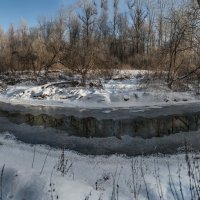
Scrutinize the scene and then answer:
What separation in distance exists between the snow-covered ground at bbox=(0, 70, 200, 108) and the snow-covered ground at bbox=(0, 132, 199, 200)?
7518 millimetres

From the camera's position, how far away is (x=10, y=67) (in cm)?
2981

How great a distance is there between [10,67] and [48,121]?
728 inches

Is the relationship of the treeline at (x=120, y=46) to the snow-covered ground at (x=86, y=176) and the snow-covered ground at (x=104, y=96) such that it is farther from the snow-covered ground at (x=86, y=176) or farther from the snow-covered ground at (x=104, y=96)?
the snow-covered ground at (x=86, y=176)

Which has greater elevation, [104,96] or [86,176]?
[104,96]

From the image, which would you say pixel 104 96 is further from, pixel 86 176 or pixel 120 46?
pixel 120 46

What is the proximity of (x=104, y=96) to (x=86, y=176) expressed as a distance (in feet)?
36.6

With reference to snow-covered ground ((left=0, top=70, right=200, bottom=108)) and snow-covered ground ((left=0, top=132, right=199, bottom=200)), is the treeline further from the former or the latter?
snow-covered ground ((left=0, top=132, right=199, bottom=200))

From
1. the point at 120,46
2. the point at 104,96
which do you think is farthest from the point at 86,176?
the point at 120,46

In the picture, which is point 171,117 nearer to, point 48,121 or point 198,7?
point 48,121

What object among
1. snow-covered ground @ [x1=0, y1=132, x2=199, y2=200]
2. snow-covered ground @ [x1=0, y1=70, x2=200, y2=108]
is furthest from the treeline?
snow-covered ground @ [x1=0, y1=132, x2=199, y2=200]

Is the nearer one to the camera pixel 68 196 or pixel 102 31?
pixel 68 196

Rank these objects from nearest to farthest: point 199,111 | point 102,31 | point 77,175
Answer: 1. point 77,175
2. point 199,111
3. point 102,31

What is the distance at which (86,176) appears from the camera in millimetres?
6312

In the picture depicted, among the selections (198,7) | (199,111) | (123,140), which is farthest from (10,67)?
(123,140)
